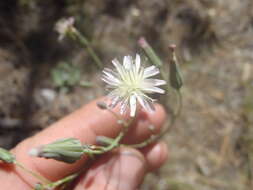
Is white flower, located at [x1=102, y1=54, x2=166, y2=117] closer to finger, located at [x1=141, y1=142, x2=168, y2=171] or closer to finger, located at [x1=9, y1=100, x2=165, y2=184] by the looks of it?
finger, located at [x1=9, y1=100, x2=165, y2=184]

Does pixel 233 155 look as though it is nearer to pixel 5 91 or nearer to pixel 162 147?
pixel 162 147

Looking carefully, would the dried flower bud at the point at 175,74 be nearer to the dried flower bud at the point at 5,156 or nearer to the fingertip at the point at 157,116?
the fingertip at the point at 157,116

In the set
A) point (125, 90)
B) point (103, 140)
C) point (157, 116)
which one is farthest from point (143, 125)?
point (125, 90)

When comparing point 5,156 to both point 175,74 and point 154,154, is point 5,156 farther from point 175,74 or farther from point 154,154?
point 154,154

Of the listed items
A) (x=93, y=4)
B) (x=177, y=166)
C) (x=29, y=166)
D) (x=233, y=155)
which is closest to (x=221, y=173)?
(x=233, y=155)

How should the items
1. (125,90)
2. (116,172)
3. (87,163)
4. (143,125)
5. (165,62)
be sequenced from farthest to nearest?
(165,62)
(143,125)
(87,163)
(116,172)
(125,90)

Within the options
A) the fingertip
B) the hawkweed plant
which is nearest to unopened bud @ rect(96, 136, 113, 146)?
the hawkweed plant
